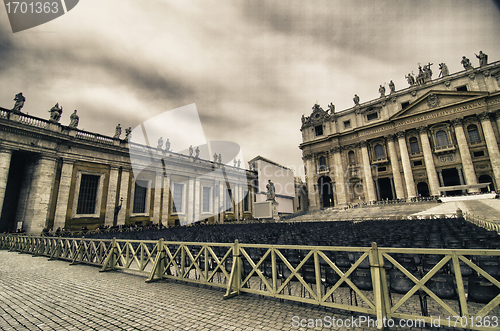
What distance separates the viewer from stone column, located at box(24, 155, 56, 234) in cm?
1748

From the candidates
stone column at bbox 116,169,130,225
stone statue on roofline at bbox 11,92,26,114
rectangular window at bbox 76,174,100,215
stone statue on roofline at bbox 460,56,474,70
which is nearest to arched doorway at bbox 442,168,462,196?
stone statue on roofline at bbox 460,56,474,70

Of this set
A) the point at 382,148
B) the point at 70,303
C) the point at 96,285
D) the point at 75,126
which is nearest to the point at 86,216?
the point at 75,126

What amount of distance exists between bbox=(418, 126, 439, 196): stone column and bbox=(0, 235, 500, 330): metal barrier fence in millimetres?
33420

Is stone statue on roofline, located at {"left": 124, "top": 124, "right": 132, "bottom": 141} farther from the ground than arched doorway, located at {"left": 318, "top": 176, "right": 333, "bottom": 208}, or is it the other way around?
stone statue on roofline, located at {"left": 124, "top": 124, "right": 132, "bottom": 141}

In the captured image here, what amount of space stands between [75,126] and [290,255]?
24.0 meters

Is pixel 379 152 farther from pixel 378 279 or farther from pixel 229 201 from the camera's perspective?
pixel 378 279

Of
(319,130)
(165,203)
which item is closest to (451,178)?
(319,130)

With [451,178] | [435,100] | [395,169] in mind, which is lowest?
[451,178]

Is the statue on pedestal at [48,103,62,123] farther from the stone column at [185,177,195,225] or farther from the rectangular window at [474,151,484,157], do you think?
the rectangular window at [474,151,484,157]

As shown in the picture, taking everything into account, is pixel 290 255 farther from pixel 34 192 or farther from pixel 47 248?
pixel 34 192

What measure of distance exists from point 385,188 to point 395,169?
4.37m

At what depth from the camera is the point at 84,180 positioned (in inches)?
854

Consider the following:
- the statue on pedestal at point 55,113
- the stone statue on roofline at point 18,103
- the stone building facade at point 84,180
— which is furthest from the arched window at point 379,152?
the stone statue on roofline at point 18,103

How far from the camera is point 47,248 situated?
11438 mm
